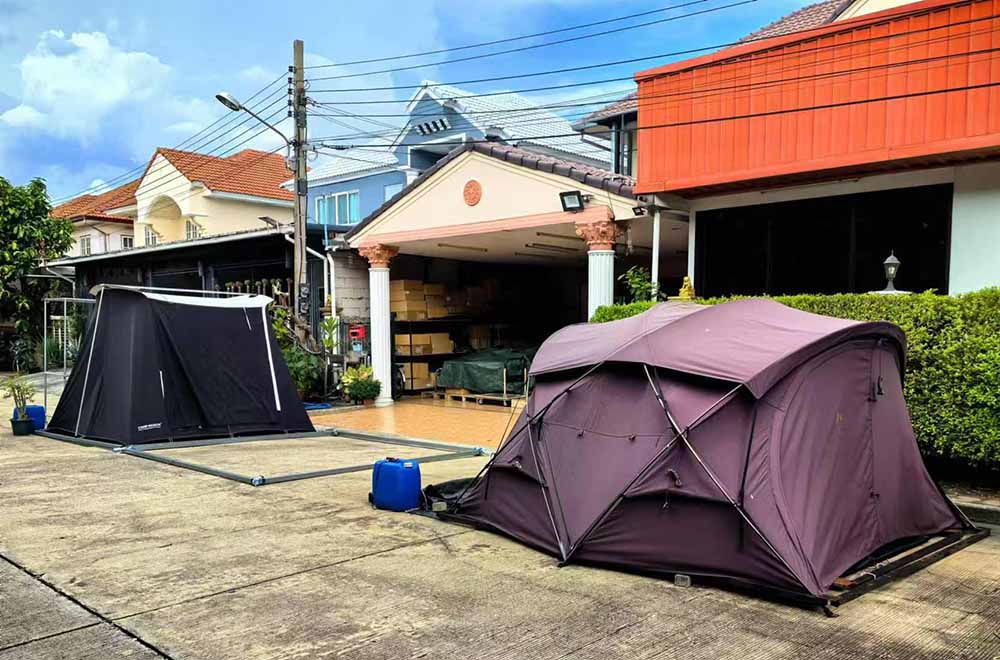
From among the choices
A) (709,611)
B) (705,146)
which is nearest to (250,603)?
(709,611)

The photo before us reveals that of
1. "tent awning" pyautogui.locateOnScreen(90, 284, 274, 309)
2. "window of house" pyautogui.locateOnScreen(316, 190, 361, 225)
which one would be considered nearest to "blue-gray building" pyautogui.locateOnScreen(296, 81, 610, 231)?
"window of house" pyautogui.locateOnScreen(316, 190, 361, 225)

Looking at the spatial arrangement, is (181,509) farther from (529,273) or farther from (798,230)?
(529,273)

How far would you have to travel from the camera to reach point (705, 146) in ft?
32.9

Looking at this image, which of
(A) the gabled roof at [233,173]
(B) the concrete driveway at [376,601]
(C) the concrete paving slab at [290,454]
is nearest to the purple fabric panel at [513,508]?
(B) the concrete driveway at [376,601]

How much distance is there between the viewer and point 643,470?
4.91 metres

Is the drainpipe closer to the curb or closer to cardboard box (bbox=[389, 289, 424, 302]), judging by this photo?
cardboard box (bbox=[389, 289, 424, 302])

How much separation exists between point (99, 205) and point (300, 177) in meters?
22.7

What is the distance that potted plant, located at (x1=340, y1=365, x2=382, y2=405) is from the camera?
1584 centimetres

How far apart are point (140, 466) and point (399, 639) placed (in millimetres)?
6164

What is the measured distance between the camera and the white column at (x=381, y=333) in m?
16.5

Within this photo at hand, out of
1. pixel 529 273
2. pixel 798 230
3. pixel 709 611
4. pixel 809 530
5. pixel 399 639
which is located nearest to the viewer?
pixel 399 639

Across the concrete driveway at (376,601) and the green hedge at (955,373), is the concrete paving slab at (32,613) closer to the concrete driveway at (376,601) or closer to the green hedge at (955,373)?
the concrete driveway at (376,601)

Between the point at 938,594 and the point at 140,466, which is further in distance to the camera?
the point at 140,466

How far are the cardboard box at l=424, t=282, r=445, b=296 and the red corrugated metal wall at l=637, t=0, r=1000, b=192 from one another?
8058 mm
